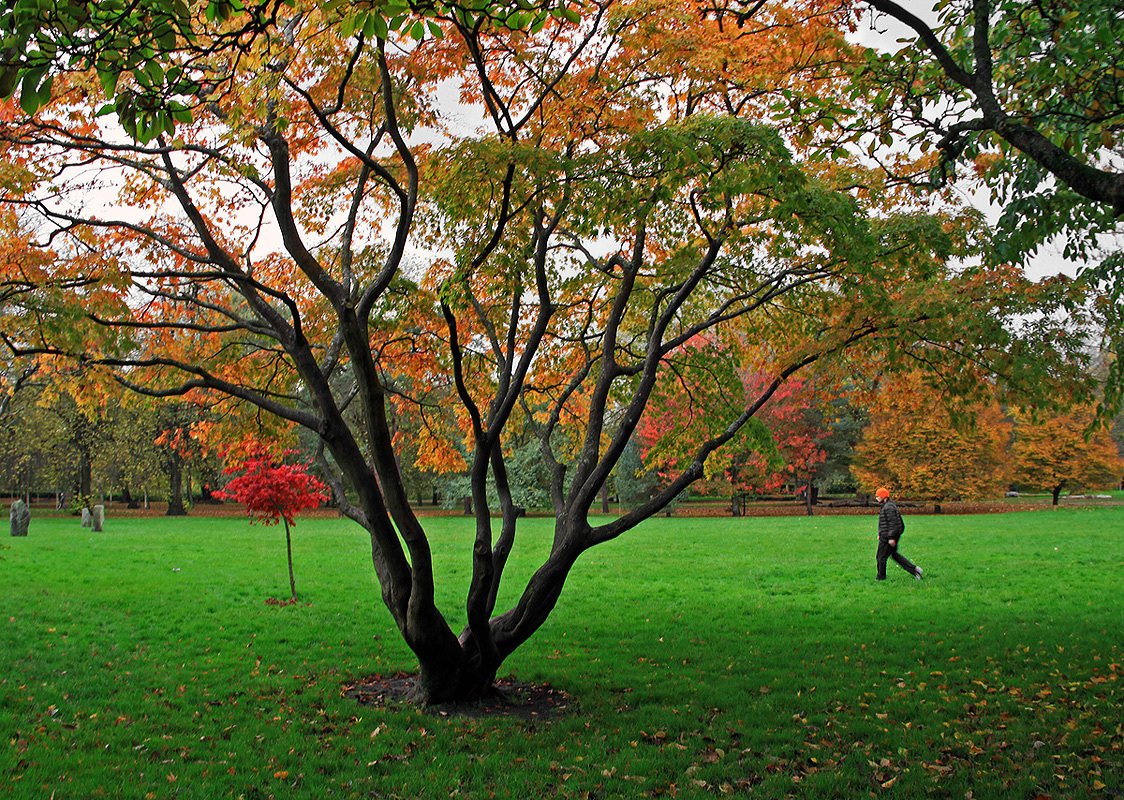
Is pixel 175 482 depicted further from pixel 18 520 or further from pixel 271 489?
pixel 271 489

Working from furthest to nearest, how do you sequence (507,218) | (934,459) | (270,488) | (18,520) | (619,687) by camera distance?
(934,459)
(18,520)
(270,488)
(619,687)
(507,218)

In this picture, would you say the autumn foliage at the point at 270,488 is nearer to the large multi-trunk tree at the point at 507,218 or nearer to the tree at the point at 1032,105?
the large multi-trunk tree at the point at 507,218

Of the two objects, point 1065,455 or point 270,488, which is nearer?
point 270,488

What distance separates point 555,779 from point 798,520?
82.5 feet

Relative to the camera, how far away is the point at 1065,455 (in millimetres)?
33625

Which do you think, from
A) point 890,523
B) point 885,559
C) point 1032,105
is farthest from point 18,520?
point 1032,105

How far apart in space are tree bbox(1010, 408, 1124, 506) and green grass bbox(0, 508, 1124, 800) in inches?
854

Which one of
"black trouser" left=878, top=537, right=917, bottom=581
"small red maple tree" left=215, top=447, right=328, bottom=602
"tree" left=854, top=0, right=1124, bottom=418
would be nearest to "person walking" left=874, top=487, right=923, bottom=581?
"black trouser" left=878, top=537, right=917, bottom=581

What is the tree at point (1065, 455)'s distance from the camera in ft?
108

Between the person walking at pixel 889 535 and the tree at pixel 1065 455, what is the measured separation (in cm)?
2448

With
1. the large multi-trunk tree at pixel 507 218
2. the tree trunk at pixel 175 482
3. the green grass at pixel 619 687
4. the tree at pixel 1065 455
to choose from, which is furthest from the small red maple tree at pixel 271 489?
the tree at pixel 1065 455

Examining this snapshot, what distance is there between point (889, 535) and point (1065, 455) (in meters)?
27.5

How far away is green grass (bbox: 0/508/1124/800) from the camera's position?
492cm

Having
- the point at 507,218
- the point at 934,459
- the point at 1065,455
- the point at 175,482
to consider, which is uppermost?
the point at 507,218
